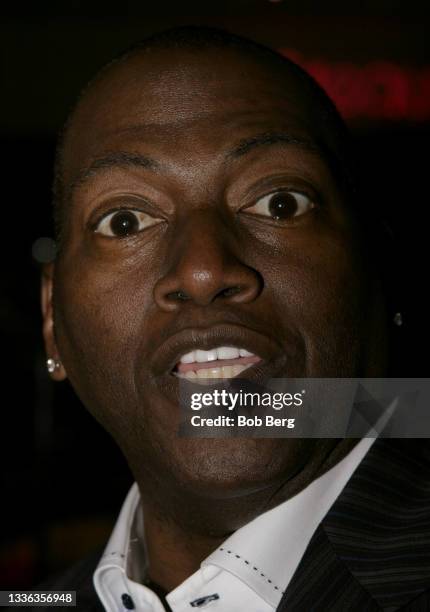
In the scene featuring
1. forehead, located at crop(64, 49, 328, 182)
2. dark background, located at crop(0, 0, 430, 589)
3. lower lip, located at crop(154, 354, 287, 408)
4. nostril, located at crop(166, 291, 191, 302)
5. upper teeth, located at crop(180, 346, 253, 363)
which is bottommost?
lower lip, located at crop(154, 354, 287, 408)

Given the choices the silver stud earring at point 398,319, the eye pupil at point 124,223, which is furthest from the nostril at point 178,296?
the silver stud earring at point 398,319

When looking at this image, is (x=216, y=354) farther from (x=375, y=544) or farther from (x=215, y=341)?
(x=375, y=544)

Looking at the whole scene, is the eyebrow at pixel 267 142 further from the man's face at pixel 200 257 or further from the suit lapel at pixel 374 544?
the suit lapel at pixel 374 544

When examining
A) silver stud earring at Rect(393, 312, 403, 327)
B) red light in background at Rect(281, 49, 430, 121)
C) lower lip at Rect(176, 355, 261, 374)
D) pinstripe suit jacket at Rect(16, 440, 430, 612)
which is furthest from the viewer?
red light in background at Rect(281, 49, 430, 121)

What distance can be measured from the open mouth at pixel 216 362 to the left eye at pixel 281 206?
301 mm

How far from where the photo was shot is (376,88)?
5266 mm

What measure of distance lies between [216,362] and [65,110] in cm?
445

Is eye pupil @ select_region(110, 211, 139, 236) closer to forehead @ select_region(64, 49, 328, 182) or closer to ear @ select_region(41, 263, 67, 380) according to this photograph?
forehead @ select_region(64, 49, 328, 182)

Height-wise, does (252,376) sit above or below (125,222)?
below

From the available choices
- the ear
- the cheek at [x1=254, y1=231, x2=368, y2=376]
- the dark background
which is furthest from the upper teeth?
the dark background

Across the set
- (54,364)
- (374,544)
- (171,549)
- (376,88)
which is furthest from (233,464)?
(376,88)

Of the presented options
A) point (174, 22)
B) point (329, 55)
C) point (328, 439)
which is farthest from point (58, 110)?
point (328, 439)

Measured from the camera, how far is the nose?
145cm

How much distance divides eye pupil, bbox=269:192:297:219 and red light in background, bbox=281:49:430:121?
374 cm
